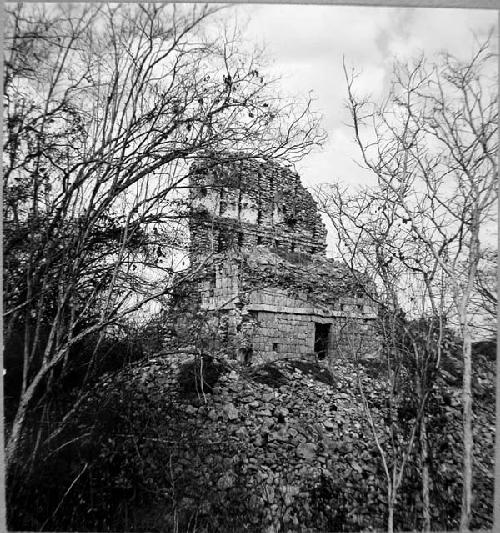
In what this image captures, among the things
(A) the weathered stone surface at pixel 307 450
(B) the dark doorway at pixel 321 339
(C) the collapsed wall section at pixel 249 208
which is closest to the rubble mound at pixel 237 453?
(A) the weathered stone surface at pixel 307 450

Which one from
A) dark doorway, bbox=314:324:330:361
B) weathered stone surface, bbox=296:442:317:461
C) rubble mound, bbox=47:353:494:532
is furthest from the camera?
dark doorway, bbox=314:324:330:361

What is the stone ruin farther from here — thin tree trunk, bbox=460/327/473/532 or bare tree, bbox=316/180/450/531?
thin tree trunk, bbox=460/327/473/532

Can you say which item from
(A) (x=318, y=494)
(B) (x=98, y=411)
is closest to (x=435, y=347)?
(A) (x=318, y=494)

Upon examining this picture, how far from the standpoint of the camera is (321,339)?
324 centimetres

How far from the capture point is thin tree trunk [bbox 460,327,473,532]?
2736 millimetres

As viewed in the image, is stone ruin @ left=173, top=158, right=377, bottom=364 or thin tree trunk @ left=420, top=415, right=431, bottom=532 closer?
thin tree trunk @ left=420, top=415, right=431, bottom=532

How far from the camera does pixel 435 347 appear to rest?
9.85 feet

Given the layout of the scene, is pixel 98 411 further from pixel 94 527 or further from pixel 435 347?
pixel 435 347

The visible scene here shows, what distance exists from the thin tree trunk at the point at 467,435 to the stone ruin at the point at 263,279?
0.58 metres

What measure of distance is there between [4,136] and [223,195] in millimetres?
1385

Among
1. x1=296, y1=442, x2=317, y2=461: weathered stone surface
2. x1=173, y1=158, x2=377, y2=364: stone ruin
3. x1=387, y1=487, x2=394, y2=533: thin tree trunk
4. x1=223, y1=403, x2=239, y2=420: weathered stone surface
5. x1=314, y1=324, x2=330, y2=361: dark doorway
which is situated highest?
x1=173, y1=158, x2=377, y2=364: stone ruin

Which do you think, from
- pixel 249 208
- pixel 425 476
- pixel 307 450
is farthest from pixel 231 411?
pixel 249 208

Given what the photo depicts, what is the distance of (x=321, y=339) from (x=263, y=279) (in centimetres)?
59

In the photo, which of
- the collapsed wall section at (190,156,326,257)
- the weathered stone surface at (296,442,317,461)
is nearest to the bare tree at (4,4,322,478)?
the collapsed wall section at (190,156,326,257)
